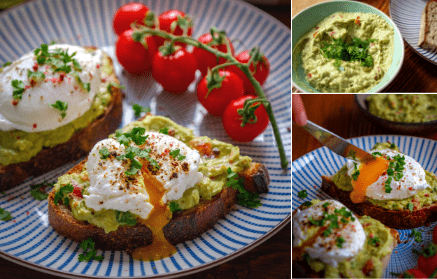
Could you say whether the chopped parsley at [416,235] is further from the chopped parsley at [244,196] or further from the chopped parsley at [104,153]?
the chopped parsley at [104,153]

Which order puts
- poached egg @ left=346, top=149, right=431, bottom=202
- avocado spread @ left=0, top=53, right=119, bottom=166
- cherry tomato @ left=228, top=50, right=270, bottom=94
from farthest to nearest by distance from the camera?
1. cherry tomato @ left=228, top=50, right=270, bottom=94
2. avocado spread @ left=0, top=53, right=119, bottom=166
3. poached egg @ left=346, top=149, right=431, bottom=202

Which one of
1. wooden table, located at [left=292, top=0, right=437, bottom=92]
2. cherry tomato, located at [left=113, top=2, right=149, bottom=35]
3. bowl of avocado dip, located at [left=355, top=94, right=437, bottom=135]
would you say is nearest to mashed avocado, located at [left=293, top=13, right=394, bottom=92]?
wooden table, located at [left=292, top=0, right=437, bottom=92]

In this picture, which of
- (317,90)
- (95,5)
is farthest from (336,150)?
(95,5)

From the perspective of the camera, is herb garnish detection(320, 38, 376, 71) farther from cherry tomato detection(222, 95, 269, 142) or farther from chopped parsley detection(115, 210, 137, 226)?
chopped parsley detection(115, 210, 137, 226)

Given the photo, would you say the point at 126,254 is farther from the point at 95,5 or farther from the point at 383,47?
the point at 95,5

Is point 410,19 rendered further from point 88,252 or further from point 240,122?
point 88,252

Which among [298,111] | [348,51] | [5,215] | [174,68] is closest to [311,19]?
[348,51]

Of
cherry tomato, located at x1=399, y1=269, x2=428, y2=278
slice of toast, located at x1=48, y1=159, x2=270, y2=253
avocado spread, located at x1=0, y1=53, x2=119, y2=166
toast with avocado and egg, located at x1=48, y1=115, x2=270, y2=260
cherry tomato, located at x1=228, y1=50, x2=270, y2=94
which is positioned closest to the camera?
cherry tomato, located at x1=399, y1=269, x2=428, y2=278
